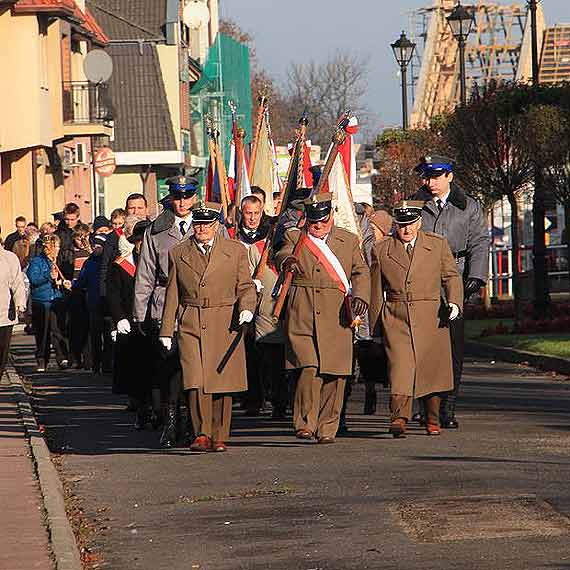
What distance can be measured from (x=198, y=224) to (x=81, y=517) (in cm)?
331

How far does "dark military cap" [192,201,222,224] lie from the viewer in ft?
45.1

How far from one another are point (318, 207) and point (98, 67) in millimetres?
35754

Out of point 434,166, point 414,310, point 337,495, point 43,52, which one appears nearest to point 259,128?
point 434,166

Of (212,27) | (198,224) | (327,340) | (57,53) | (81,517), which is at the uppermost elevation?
(212,27)

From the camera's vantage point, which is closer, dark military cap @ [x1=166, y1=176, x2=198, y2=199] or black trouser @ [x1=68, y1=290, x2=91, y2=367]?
dark military cap @ [x1=166, y1=176, x2=198, y2=199]

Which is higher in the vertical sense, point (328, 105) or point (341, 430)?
point (328, 105)

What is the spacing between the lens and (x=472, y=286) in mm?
14992

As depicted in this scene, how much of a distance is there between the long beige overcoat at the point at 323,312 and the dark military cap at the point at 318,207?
0.57 ft

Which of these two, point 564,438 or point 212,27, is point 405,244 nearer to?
point 564,438

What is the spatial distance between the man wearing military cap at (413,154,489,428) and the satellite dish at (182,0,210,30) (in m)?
59.4

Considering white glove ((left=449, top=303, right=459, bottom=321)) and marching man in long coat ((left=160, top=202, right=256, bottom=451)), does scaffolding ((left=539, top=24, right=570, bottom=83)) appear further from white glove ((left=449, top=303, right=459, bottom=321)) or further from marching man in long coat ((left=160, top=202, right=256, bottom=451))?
marching man in long coat ((left=160, top=202, right=256, bottom=451))

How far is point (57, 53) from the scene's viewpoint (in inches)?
1907

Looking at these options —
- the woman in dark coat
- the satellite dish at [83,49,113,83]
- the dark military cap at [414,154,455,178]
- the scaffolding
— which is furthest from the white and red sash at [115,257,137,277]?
the scaffolding

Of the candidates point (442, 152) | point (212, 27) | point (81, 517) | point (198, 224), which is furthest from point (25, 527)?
point (212, 27)
